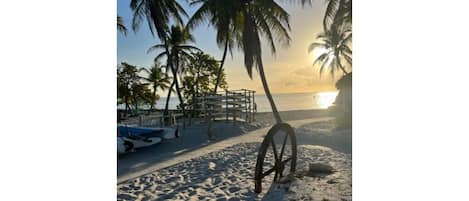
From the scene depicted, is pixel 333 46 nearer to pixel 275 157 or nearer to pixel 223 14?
pixel 275 157

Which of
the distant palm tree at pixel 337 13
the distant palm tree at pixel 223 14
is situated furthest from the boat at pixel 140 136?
the distant palm tree at pixel 337 13

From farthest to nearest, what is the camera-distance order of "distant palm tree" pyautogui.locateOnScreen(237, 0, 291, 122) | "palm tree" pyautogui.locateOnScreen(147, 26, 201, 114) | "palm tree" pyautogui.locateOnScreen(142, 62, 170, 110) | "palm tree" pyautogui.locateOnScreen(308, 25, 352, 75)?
"distant palm tree" pyautogui.locateOnScreen(237, 0, 291, 122), "palm tree" pyautogui.locateOnScreen(147, 26, 201, 114), "palm tree" pyautogui.locateOnScreen(142, 62, 170, 110), "palm tree" pyautogui.locateOnScreen(308, 25, 352, 75)

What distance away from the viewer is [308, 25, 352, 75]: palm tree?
1658 mm

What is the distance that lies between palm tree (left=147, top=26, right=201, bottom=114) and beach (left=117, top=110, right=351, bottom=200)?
54cm

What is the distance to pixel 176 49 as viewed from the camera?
3229 millimetres

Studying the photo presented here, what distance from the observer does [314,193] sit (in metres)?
1.68

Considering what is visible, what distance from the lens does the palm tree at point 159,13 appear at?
217 cm

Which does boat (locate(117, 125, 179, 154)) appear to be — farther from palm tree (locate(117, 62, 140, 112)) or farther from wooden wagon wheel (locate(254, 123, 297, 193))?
wooden wagon wheel (locate(254, 123, 297, 193))

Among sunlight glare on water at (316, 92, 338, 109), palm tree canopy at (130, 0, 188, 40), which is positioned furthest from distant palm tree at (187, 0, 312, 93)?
sunlight glare on water at (316, 92, 338, 109)

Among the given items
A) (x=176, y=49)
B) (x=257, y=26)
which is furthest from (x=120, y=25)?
(x=257, y=26)
